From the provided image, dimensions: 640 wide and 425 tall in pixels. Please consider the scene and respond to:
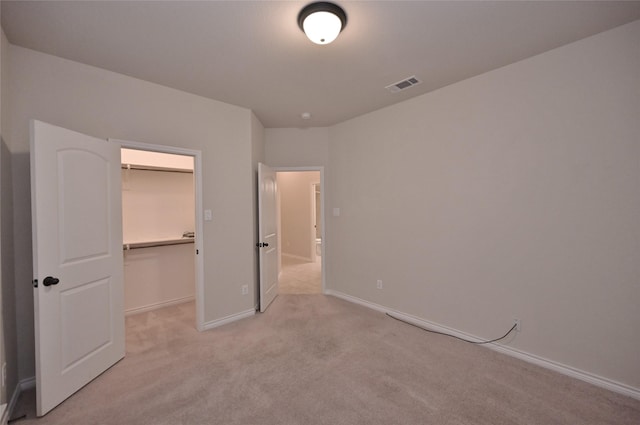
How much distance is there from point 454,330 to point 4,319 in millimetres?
3880

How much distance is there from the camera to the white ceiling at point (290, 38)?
5.71 ft

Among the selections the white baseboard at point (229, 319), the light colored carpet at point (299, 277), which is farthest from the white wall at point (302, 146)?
the white baseboard at point (229, 319)

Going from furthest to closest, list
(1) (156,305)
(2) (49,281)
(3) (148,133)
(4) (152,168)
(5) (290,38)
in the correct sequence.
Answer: (1) (156,305) → (4) (152,168) → (3) (148,133) → (5) (290,38) → (2) (49,281)

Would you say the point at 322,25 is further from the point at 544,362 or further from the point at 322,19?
the point at 544,362

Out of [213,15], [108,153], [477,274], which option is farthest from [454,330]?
[108,153]

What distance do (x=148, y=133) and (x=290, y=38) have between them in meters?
1.75

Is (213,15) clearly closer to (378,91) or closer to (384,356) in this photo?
(378,91)

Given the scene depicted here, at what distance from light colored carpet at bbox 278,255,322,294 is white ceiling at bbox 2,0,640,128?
125 inches

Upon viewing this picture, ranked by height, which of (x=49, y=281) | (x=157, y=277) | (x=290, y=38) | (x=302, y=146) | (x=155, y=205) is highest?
(x=290, y=38)

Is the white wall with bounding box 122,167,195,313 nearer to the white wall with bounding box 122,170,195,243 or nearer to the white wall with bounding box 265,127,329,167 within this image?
the white wall with bounding box 122,170,195,243

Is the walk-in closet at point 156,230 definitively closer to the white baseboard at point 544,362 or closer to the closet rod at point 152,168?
the closet rod at point 152,168

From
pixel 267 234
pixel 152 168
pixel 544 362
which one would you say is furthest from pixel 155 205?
pixel 544 362

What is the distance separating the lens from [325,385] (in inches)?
82.3

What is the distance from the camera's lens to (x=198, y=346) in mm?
2703
